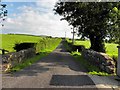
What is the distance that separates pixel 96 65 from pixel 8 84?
9.31 meters

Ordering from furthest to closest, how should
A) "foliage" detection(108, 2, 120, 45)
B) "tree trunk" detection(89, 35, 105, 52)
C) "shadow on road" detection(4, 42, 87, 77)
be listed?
"tree trunk" detection(89, 35, 105, 52)
"foliage" detection(108, 2, 120, 45)
"shadow on road" detection(4, 42, 87, 77)

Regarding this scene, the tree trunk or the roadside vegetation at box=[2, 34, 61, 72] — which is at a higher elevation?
the tree trunk

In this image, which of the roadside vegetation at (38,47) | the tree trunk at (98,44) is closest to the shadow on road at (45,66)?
the roadside vegetation at (38,47)

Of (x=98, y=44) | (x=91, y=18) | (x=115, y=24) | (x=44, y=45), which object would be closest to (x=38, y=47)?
(x=98, y=44)

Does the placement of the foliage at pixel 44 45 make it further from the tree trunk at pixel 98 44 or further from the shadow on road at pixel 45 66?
the shadow on road at pixel 45 66

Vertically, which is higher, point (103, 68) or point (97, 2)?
point (97, 2)

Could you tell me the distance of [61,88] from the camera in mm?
10844

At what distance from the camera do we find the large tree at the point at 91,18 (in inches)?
1161

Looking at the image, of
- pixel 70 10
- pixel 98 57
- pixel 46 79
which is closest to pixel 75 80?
pixel 46 79

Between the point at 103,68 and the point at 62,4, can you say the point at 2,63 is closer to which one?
the point at 103,68

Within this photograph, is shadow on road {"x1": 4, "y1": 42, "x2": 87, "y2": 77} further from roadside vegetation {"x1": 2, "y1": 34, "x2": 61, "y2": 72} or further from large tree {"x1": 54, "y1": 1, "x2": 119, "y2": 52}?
large tree {"x1": 54, "y1": 1, "x2": 119, "y2": 52}

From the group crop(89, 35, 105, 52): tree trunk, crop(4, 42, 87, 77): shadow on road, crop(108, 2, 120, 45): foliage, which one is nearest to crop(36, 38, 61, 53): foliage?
crop(89, 35, 105, 52): tree trunk

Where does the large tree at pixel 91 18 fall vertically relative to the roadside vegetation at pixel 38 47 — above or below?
above

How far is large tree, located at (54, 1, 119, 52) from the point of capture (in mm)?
29484
